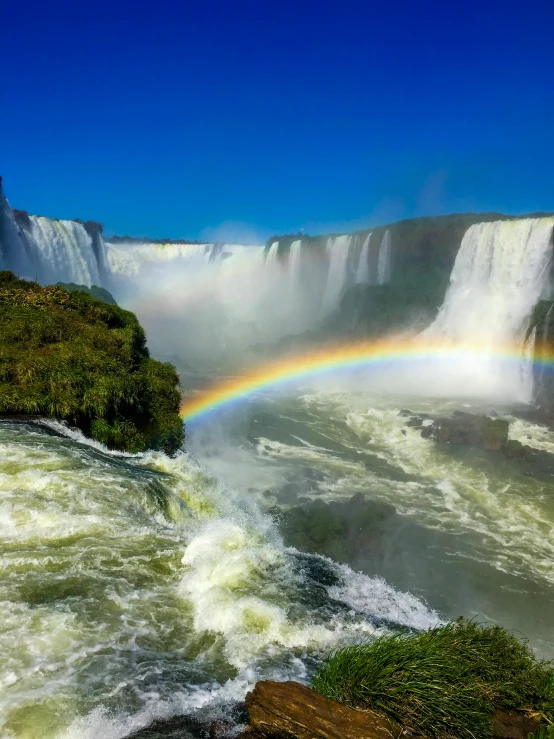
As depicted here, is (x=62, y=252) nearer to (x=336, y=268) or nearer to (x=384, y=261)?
(x=336, y=268)

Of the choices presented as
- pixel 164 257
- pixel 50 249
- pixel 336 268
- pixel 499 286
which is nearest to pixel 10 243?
pixel 50 249

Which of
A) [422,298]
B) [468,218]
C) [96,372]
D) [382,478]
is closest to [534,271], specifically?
[422,298]

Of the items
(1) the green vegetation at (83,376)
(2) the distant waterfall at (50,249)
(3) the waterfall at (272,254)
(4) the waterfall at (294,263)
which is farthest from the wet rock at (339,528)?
(3) the waterfall at (272,254)

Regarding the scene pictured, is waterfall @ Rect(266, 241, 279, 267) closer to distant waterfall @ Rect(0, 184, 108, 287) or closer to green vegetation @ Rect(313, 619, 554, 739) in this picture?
distant waterfall @ Rect(0, 184, 108, 287)

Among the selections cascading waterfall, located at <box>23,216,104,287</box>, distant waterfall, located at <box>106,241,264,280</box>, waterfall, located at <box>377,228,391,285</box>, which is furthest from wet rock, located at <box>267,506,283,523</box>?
distant waterfall, located at <box>106,241,264,280</box>

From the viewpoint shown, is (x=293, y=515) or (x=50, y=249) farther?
(x=50, y=249)
